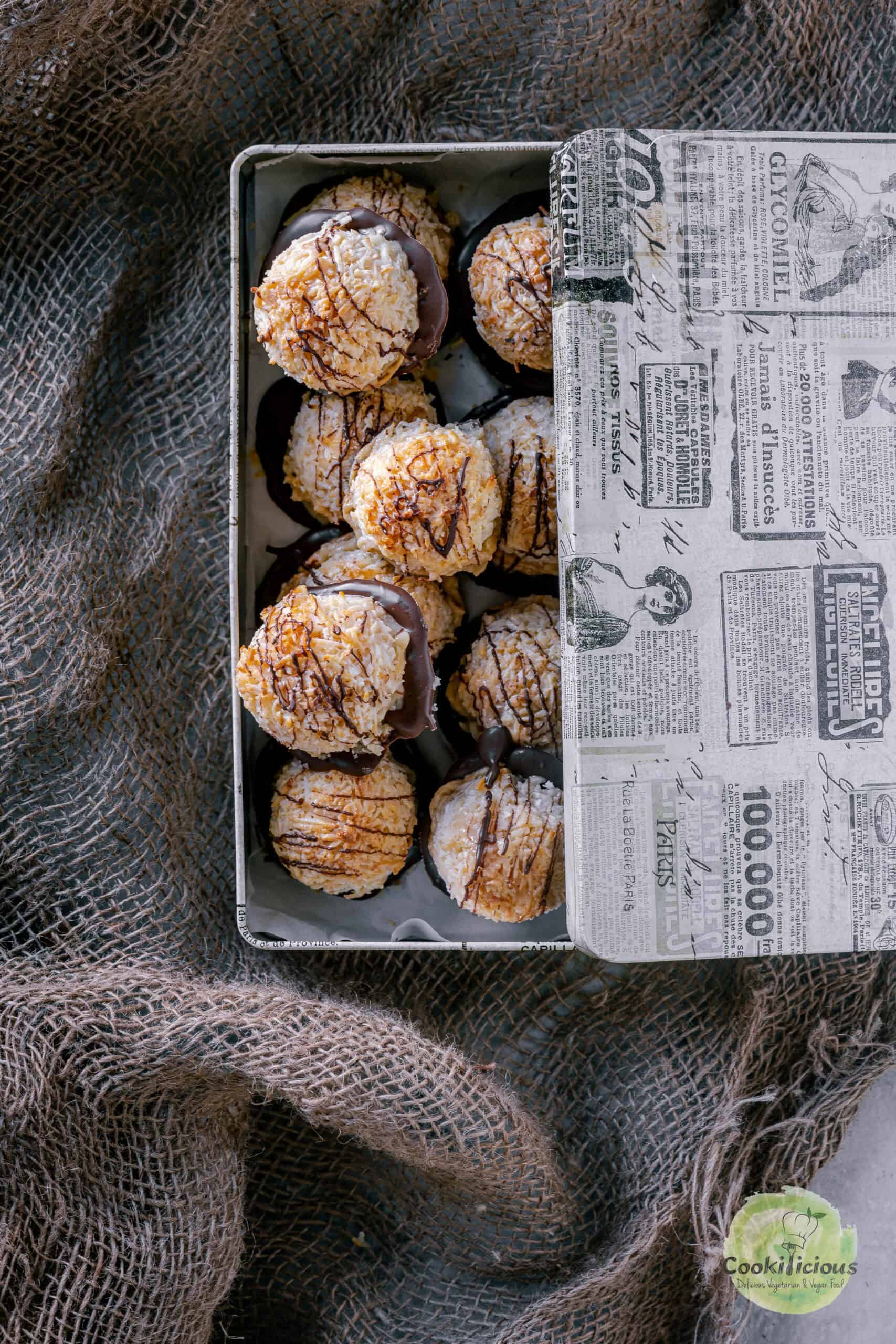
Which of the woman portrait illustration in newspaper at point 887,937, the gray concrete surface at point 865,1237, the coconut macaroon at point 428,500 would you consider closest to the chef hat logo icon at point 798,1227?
the gray concrete surface at point 865,1237

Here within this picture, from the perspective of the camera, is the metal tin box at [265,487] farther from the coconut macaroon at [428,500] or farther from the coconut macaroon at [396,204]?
the coconut macaroon at [428,500]

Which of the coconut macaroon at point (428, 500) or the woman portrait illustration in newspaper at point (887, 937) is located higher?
the coconut macaroon at point (428, 500)

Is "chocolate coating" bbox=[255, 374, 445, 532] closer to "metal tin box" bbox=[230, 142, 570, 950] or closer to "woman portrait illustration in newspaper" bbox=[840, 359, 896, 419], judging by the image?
"metal tin box" bbox=[230, 142, 570, 950]

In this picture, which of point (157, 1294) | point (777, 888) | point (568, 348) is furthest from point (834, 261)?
point (157, 1294)

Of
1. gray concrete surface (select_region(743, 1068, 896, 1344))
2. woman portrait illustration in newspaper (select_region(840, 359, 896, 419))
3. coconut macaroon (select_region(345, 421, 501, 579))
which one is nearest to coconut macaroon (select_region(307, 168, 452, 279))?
coconut macaroon (select_region(345, 421, 501, 579))

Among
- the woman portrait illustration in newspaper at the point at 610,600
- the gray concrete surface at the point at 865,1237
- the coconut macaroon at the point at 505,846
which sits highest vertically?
the woman portrait illustration in newspaper at the point at 610,600

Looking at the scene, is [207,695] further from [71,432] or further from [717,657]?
[717,657]
